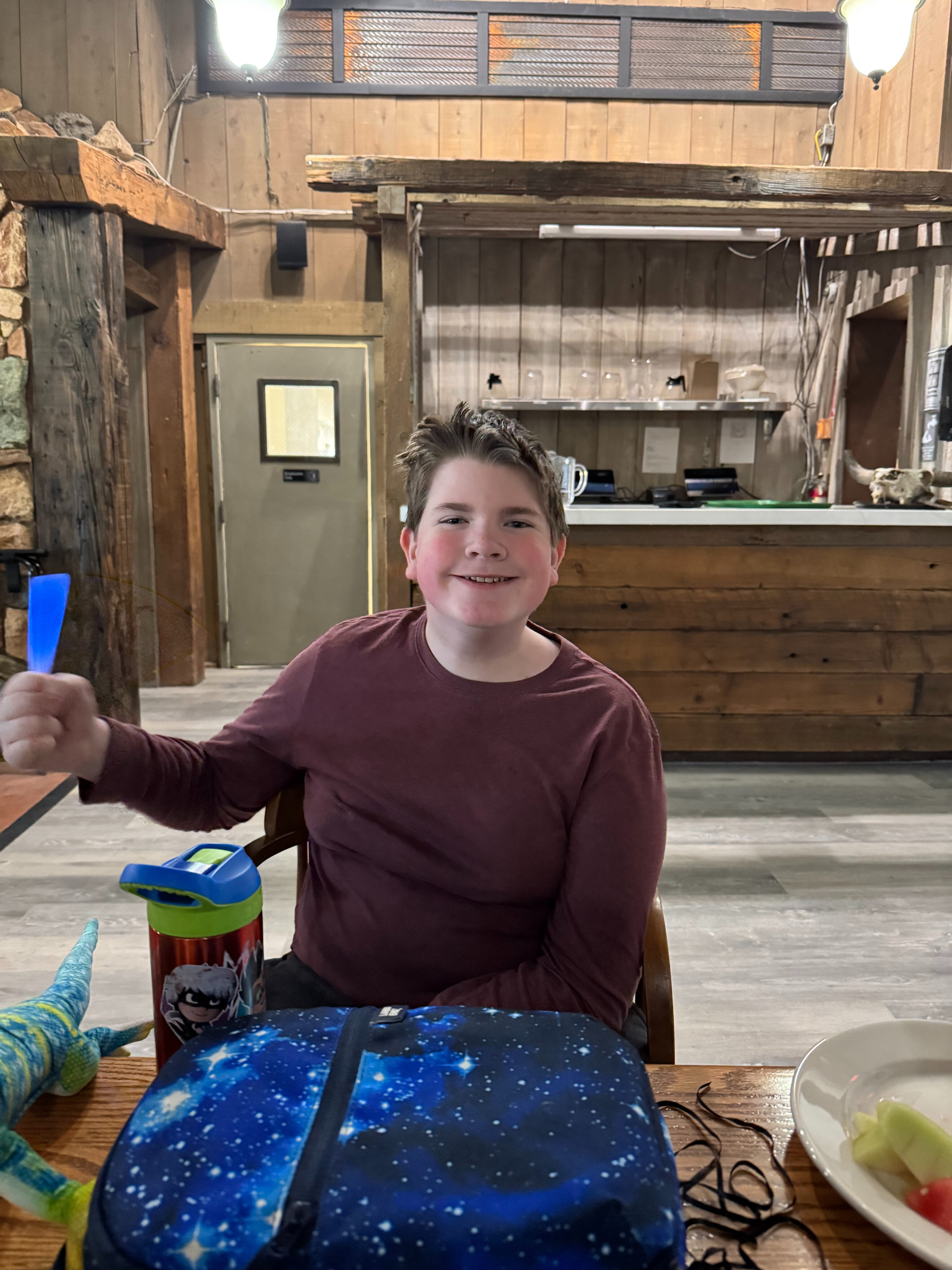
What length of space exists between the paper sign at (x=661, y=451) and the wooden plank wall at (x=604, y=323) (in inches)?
1.1

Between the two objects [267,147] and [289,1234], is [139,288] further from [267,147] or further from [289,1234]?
[289,1234]

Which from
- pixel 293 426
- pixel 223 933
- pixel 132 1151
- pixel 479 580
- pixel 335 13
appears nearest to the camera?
pixel 132 1151

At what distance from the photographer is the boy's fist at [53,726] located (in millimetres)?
796

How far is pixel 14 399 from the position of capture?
3.71 m

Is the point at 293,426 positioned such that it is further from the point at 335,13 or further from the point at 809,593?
the point at 809,593

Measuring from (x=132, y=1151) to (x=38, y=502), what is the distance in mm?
3738

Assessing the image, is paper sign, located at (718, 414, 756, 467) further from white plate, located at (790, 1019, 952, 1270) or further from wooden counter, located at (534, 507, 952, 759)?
white plate, located at (790, 1019, 952, 1270)

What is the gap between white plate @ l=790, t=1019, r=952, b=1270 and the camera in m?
0.58

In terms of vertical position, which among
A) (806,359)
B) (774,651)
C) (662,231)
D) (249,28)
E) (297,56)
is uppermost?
(297,56)

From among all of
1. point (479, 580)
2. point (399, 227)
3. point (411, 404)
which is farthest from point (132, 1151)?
point (399, 227)

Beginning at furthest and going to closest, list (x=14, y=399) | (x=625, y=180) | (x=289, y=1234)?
(x=14, y=399), (x=625, y=180), (x=289, y=1234)

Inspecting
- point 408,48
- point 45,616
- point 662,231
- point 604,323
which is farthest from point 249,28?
point 45,616

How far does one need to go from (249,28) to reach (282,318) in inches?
55.0

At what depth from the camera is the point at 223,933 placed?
663 mm
